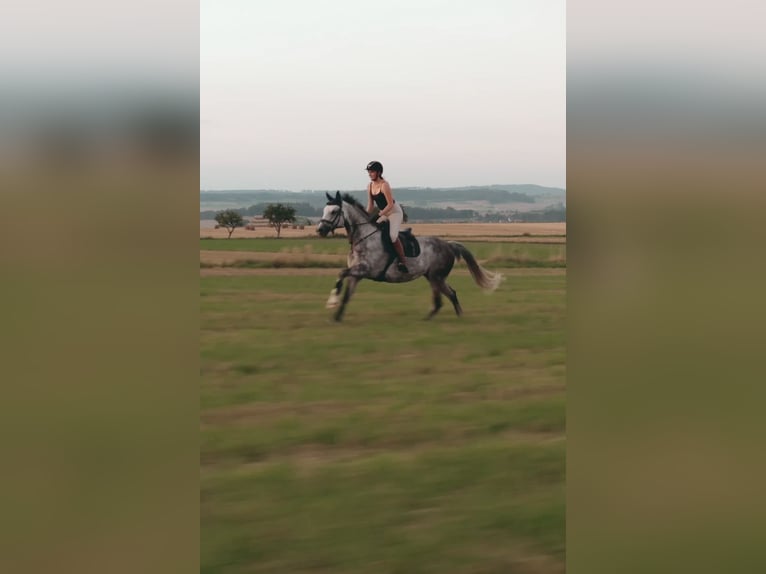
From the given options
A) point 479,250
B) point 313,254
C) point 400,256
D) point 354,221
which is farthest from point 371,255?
point 479,250

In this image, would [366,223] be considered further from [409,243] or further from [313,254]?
[313,254]

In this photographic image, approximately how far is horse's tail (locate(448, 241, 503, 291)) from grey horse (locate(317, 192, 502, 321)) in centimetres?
8

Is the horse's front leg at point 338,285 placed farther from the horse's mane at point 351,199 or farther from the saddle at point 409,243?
the saddle at point 409,243

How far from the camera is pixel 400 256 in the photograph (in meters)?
11.2

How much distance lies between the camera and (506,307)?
13328 millimetres

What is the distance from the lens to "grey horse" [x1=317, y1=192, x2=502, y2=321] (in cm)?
1091

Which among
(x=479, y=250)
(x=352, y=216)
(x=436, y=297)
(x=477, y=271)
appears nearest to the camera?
(x=352, y=216)

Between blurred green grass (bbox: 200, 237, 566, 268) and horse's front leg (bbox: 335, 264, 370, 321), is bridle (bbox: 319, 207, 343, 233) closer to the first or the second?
horse's front leg (bbox: 335, 264, 370, 321)

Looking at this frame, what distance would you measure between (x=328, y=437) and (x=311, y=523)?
1.68 meters

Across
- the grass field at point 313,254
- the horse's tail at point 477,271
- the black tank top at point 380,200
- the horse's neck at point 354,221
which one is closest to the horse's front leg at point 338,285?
the horse's neck at point 354,221

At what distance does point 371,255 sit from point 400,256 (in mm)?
459

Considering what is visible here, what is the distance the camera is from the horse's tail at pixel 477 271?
11.8 metres
